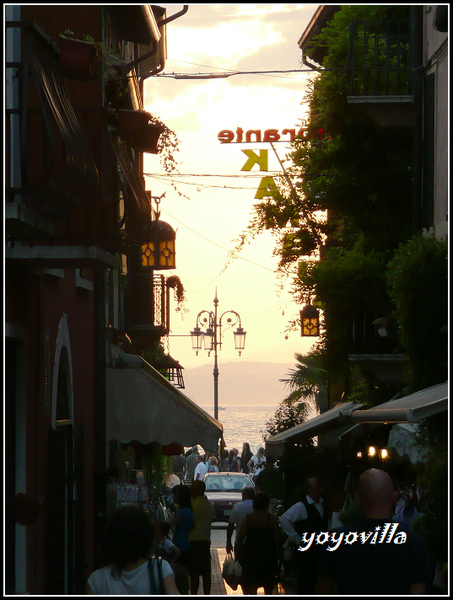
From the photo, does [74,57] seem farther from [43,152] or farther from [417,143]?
[417,143]

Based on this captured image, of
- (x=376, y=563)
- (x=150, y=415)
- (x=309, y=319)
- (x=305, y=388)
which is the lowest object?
(x=305, y=388)

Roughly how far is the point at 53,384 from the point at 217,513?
60.0ft

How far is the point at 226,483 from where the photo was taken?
96.9 ft

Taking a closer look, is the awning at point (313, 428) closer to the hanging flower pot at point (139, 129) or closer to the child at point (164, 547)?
the child at point (164, 547)

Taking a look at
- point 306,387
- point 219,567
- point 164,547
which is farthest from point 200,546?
point 306,387

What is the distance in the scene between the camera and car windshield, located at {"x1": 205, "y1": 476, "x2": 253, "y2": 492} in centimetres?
2925

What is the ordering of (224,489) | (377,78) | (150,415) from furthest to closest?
(224,489)
(377,78)
(150,415)

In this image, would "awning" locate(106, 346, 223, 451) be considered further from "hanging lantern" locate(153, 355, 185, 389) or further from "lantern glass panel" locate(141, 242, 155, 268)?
"hanging lantern" locate(153, 355, 185, 389)

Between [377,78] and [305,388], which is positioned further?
[305,388]

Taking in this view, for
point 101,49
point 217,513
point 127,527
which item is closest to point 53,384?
point 101,49

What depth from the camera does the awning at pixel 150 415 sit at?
13.2m

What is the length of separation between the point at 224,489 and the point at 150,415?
16.4 m

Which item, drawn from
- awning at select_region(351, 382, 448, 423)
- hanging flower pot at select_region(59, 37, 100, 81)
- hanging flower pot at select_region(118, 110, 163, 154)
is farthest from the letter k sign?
hanging flower pot at select_region(59, 37, 100, 81)

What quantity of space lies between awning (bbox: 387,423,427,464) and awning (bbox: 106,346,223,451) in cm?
351
